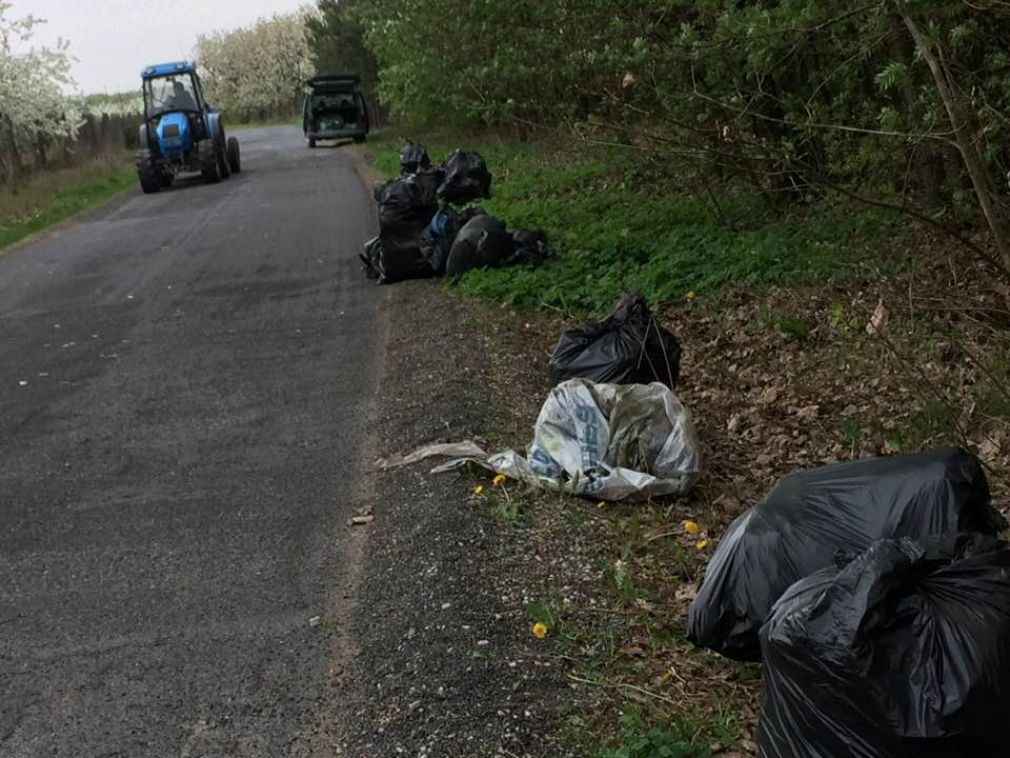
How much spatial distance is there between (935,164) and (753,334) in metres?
1.85

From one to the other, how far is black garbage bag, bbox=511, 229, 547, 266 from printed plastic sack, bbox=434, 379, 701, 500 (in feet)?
15.2

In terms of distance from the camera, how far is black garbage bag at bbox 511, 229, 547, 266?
9703mm

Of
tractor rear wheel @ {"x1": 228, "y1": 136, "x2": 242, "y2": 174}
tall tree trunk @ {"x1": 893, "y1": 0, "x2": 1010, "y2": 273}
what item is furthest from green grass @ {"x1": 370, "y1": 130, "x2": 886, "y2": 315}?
tractor rear wheel @ {"x1": 228, "y1": 136, "x2": 242, "y2": 174}

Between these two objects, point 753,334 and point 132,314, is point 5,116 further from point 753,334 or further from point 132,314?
point 753,334

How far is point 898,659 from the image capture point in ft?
7.77

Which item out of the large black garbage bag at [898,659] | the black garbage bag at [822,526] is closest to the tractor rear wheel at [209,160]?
the black garbage bag at [822,526]

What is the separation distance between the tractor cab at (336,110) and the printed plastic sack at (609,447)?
29.6 meters

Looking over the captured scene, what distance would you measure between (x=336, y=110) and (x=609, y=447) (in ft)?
99.7

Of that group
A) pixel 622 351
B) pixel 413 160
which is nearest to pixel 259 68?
pixel 413 160

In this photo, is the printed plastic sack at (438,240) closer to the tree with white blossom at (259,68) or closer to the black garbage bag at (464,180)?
the black garbage bag at (464,180)

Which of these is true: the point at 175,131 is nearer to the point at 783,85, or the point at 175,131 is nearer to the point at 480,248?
the point at 480,248

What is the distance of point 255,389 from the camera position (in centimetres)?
718

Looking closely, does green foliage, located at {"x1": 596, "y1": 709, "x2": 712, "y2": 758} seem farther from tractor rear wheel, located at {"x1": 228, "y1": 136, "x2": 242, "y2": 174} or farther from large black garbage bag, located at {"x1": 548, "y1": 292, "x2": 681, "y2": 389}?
tractor rear wheel, located at {"x1": 228, "y1": 136, "x2": 242, "y2": 174}

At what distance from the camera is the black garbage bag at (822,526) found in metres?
3.14
